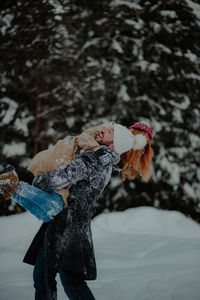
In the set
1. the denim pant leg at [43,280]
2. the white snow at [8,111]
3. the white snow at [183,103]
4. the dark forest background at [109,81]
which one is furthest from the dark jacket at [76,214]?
the white snow at [183,103]

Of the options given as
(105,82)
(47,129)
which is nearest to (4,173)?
(47,129)

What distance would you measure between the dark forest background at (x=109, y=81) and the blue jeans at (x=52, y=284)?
16.6ft

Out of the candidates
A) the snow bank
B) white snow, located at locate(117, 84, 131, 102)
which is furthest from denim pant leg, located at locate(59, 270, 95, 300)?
white snow, located at locate(117, 84, 131, 102)

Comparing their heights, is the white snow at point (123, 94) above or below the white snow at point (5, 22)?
below

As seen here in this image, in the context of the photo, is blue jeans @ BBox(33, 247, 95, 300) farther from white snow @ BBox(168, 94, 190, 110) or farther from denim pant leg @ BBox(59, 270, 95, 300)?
white snow @ BBox(168, 94, 190, 110)

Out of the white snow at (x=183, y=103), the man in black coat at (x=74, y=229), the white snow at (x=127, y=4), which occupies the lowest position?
the white snow at (x=183, y=103)

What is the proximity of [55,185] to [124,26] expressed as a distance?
639cm

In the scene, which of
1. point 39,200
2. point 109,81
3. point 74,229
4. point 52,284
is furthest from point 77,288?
point 109,81

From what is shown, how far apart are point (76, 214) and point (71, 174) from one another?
0.84 feet

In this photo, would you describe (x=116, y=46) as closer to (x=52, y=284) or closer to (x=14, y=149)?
(x=14, y=149)

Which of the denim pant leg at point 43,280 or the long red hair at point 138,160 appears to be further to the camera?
the long red hair at point 138,160

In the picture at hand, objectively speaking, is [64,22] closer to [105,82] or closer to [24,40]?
[24,40]

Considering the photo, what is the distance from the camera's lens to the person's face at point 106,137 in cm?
167

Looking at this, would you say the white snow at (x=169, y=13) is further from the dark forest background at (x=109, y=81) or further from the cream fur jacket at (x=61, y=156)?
the cream fur jacket at (x=61, y=156)
